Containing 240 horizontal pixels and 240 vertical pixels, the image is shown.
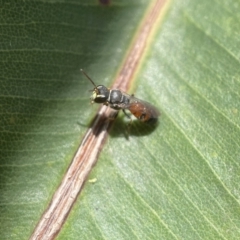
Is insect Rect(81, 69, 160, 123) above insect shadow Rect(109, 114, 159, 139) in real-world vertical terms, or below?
above

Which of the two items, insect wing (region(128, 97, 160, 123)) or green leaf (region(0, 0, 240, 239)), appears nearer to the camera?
green leaf (region(0, 0, 240, 239))

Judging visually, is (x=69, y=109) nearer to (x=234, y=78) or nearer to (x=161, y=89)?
(x=161, y=89)

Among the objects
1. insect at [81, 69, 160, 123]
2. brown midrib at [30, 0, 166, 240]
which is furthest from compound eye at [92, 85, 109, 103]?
brown midrib at [30, 0, 166, 240]

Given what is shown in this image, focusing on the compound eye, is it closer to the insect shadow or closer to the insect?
the insect

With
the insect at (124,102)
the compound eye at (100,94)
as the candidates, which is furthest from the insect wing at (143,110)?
the compound eye at (100,94)

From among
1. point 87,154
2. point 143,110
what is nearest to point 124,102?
point 143,110

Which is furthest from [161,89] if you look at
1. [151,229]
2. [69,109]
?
[151,229]

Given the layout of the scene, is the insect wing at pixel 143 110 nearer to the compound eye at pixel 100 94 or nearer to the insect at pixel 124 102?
the insect at pixel 124 102
